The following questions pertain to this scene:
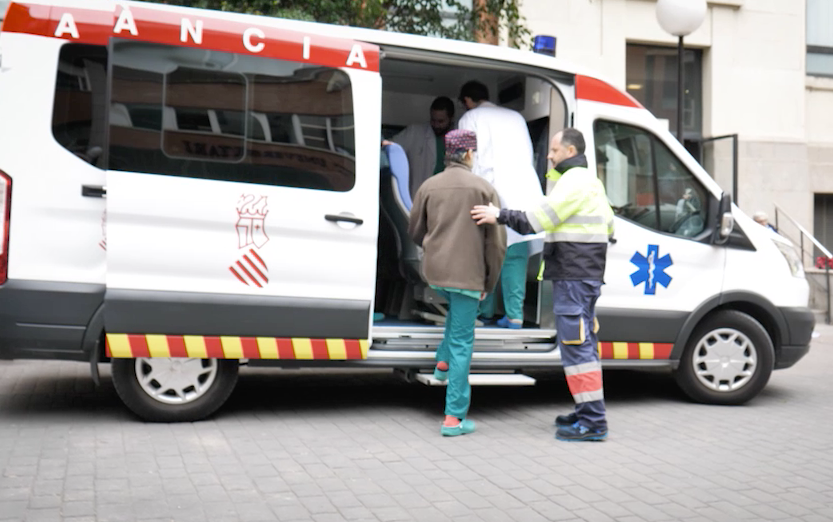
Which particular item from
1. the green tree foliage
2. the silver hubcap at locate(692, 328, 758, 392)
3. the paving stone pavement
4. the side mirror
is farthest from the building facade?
the paving stone pavement

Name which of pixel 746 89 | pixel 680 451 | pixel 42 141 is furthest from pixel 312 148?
pixel 746 89

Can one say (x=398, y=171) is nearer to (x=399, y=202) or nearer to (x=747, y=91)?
(x=399, y=202)

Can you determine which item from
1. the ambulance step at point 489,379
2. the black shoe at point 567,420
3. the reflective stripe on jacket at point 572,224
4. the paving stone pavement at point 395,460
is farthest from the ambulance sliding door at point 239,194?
the black shoe at point 567,420

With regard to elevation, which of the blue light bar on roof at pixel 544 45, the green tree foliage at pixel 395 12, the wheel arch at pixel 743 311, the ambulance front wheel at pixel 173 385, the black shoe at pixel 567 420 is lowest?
the black shoe at pixel 567 420

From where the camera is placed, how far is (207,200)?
17.9 feet

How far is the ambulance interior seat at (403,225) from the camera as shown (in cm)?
679

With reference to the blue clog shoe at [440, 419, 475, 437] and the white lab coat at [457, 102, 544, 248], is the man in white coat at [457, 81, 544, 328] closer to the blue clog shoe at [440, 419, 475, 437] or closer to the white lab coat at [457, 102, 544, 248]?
the white lab coat at [457, 102, 544, 248]

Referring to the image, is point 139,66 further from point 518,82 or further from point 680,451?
point 680,451

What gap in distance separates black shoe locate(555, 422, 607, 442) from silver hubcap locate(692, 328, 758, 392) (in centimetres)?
155

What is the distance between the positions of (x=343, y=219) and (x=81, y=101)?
5.39 feet

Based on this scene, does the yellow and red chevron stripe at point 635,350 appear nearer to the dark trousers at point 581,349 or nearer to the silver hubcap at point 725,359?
the silver hubcap at point 725,359


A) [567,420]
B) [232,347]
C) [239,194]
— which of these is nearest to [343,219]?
[239,194]

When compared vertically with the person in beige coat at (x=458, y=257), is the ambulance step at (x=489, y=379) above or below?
below

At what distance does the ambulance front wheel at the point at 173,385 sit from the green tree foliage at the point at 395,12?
3723 mm
